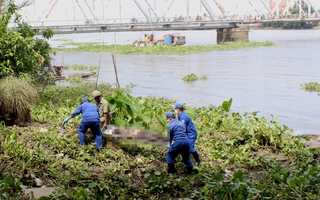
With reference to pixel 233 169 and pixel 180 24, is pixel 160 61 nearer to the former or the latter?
pixel 180 24

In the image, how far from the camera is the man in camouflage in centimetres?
915

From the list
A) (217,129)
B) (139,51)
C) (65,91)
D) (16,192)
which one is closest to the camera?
(16,192)

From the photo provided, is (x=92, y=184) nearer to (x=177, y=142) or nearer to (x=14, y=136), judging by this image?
(x=177, y=142)

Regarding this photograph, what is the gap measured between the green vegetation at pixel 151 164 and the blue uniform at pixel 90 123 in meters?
0.21

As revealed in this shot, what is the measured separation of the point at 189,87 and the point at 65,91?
314 inches

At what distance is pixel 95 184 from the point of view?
6902 mm

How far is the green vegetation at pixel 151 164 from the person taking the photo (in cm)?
664

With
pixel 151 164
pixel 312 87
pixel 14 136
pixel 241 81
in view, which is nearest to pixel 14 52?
pixel 14 136

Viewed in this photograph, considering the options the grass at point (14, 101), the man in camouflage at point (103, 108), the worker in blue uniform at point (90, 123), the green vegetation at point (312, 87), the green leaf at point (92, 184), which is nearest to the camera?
the green leaf at point (92, 184)

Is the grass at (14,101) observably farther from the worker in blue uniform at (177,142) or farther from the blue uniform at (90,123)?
the worker in blue uniform at (177,142)

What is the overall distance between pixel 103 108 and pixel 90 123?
611 mm

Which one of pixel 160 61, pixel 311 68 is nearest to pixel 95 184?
pixel 311 68

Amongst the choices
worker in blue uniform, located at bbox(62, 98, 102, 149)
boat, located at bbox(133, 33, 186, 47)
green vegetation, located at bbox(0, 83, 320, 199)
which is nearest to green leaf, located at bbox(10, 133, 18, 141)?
green vegetation, located at bbox(0, 83, 320, 199)

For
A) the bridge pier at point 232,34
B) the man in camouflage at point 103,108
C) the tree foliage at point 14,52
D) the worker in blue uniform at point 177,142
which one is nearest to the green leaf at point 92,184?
the worker in blue uniform at point 177,142
